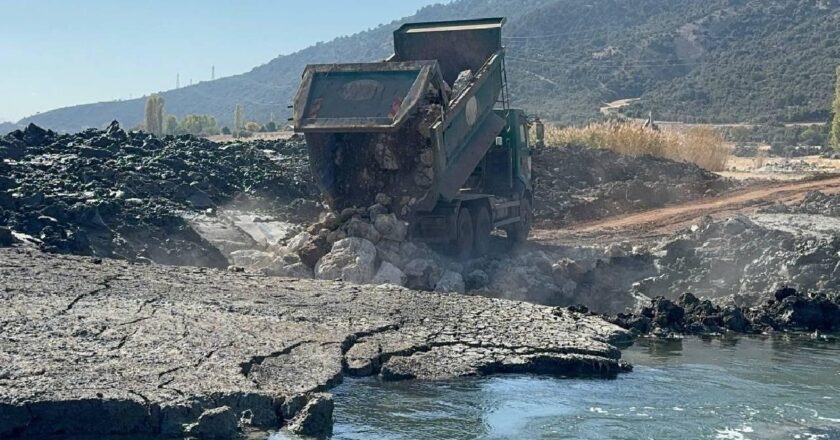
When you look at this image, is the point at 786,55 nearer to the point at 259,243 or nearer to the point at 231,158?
the point at 231,158

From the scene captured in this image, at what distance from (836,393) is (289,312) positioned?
546 centimetres

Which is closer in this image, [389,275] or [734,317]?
[734,317]

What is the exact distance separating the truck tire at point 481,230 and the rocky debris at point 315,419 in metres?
10.1

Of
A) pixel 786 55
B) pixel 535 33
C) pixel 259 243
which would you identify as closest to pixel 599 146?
pixel 259 243

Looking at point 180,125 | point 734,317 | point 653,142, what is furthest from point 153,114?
point 734,317

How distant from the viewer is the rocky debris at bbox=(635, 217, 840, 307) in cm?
1661

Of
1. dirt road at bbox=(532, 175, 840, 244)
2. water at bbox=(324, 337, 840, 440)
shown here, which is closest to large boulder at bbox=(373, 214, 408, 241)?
dirt road at bbox=(532, 175, 840, 244)

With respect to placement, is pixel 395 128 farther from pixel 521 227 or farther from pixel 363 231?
pixel 521 227

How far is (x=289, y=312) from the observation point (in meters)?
12.2

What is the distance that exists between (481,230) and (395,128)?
Result: 338 centimetres

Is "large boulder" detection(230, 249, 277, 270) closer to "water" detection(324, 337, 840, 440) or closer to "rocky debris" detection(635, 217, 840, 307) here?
"rocky debris" detection(635, 217, 840, 307)

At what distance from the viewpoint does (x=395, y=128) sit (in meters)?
16.3

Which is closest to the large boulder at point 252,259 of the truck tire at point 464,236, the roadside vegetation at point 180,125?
the truck tire at point 464,236

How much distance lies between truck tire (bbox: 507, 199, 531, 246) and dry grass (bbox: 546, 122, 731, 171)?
527 inches
